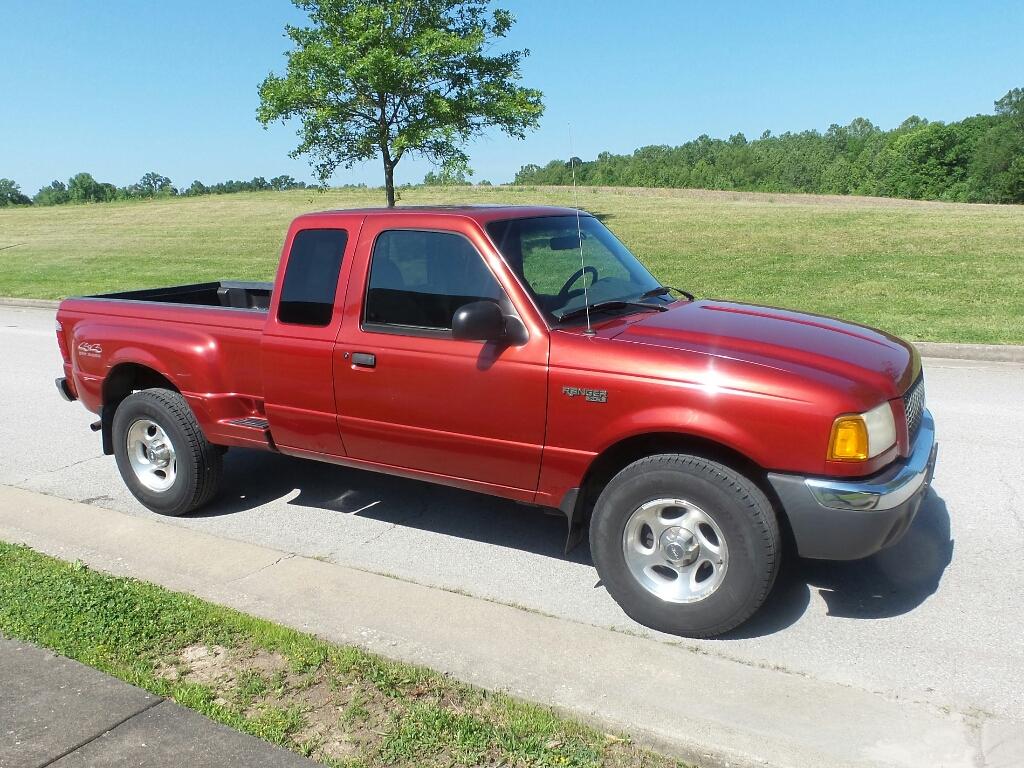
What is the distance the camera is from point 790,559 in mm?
4785

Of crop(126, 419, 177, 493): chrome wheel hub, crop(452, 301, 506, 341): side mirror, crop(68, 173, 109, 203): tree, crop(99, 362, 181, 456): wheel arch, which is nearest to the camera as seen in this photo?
crop(452, 301, 506, 341): side mirror

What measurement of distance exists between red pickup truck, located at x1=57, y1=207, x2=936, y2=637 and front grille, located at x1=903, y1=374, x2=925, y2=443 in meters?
0.02

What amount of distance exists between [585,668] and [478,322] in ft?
5.11

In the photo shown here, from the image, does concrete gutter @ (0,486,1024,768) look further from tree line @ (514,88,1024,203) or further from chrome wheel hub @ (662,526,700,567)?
tree line @ (514,88,1024,203)

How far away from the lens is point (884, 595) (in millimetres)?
4324

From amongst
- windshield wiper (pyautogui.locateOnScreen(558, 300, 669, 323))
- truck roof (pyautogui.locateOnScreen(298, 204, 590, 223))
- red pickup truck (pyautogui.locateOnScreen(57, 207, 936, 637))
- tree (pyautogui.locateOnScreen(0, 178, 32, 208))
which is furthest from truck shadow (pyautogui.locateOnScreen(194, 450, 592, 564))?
tree (pyautogui.locateOnScreen(0, 178, 32, 208))

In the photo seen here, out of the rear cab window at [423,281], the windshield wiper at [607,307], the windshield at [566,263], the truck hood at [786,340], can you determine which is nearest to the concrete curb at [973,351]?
the truck hood at [786,340]

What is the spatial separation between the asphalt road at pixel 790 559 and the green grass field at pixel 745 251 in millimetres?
5849

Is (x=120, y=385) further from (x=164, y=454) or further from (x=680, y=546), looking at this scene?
(x=680, y=546)

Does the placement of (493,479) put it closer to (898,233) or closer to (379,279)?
(379,279)

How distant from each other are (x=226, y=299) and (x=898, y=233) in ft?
69.4

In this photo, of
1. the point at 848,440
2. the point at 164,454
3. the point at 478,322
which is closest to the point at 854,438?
the point at 848,440

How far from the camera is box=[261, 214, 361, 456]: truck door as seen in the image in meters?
4.86

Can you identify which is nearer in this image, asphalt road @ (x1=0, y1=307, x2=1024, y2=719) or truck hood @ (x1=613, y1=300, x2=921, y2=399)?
asphalt road @ (x1=0, y1=307, x2=1024, y2=719)
